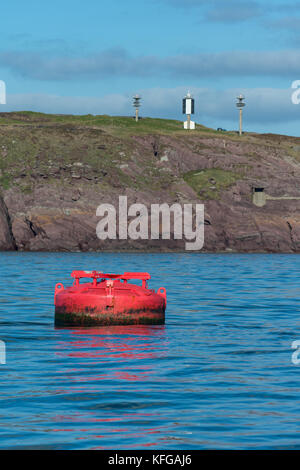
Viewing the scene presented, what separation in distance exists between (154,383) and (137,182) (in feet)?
338

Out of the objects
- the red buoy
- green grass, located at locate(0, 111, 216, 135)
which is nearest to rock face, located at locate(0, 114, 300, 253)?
Answer: green grass, located at locate(0, 111, 216, 135)

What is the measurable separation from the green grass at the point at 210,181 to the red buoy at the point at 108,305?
3651 inches

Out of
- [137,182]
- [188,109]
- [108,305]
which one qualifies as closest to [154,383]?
[108,305]

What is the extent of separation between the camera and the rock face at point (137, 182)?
104625 millimetres

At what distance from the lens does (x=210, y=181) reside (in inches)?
4830

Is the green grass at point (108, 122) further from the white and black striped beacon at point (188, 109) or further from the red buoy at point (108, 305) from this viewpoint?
the red buoy at point (108, 305)

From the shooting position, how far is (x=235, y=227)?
364 ft

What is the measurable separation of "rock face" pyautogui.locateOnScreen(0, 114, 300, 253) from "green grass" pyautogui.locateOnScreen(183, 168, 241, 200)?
15cm

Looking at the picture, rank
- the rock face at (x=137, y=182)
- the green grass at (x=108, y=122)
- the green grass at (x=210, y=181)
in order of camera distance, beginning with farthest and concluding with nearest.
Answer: the green grass at (x=108, y=122) < the green grass at (x=210, y=181) < the rock face at (x=137, y=182)

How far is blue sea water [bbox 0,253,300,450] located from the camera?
12.1m

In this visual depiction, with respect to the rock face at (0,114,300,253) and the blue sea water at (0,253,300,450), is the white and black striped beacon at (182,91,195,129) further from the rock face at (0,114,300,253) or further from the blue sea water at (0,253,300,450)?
the blue sea water at (0,253,300,450)

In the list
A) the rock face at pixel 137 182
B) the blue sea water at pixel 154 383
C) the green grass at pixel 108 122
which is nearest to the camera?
the blue sea water at pixel 154 383

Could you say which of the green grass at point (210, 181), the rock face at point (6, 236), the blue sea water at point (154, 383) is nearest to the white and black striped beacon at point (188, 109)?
the green grass at point (210, 181)

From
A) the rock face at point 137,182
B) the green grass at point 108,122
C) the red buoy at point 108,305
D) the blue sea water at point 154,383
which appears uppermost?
the green grass at point 108,122
